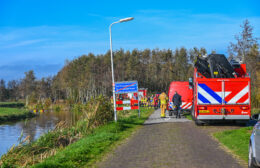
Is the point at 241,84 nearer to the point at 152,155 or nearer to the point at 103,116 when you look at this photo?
the point at 103,116

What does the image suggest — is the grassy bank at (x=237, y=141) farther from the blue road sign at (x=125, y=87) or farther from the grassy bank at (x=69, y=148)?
the blue road sign at (x=125, y=87)

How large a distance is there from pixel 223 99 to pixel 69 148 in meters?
8.24

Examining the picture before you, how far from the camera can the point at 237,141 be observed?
11211mm

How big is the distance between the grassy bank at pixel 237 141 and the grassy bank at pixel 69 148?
11.9ft

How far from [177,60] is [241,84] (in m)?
53.5

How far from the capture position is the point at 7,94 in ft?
328

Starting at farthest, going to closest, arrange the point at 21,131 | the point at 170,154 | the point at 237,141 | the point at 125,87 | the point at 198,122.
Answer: the point at 125,87 → the point at 21,131 → the point at 198,122 → the point at 237,141 → the point at 170,154

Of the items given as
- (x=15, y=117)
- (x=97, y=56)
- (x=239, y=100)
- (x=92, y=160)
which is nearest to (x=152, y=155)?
(x=92, y=160)

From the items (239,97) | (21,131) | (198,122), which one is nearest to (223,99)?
(239,97)

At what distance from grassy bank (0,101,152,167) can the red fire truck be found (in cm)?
390

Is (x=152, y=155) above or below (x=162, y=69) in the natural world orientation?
below

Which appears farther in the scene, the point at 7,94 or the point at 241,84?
the point at 7,94

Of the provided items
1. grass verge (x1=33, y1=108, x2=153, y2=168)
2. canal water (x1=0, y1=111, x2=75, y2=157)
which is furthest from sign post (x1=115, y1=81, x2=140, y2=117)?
grass verge (x1=33, y1=108, x2=153, y2=168)

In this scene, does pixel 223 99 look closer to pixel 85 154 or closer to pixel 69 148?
pixel 69 148
